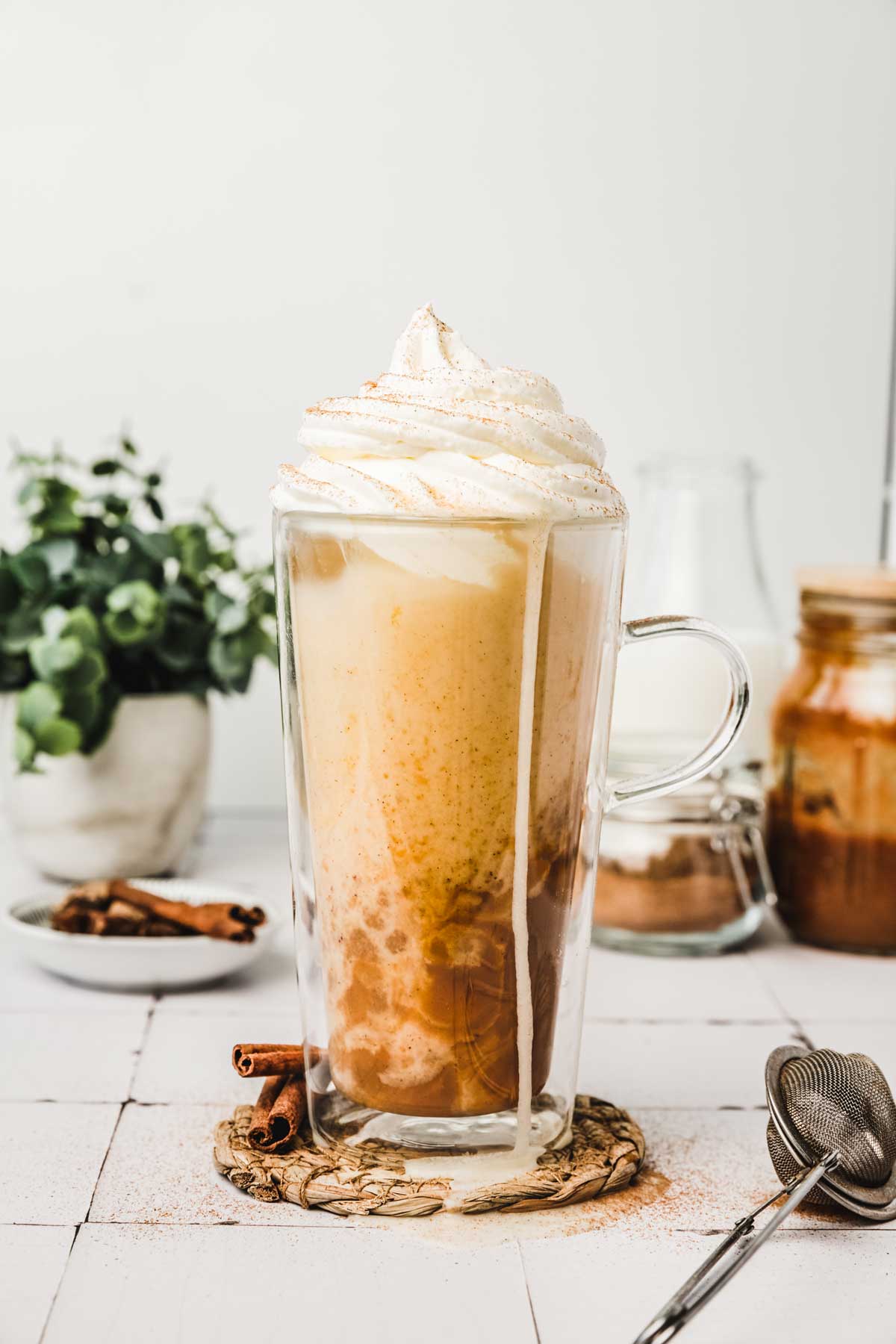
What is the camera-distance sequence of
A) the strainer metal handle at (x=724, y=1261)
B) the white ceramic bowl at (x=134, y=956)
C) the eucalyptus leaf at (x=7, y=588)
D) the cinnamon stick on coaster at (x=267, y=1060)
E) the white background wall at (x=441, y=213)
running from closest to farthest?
the strainer metal handle at (x=724, y=1261)
the cinnamon stick on coaster at (x=267, y=1060)
the white ceramic bowl at (x=134, y=956)
the eucalyptus leaf at (x=7, y=588)
the white background wall at (x=441, y=213)

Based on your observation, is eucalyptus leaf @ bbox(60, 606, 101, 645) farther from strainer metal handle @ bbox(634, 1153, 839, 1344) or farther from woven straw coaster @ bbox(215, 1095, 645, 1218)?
strainer metal handle @ bbox(634, 1153, 839, 1344)

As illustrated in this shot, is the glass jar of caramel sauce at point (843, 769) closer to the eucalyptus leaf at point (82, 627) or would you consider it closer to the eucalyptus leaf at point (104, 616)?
the eucalyptus leaf at point (104, 616)

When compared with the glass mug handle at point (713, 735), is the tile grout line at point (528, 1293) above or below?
below

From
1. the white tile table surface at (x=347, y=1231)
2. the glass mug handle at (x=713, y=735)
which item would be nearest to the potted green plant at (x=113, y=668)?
the white tile table surface at (x=347, y=1231)

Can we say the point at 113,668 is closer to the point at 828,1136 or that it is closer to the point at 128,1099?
the point at 128,1099

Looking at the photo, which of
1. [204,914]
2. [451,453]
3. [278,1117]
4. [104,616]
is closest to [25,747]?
[104,616]

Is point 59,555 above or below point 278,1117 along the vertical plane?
above

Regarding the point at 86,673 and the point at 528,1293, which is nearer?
the point at 528,1293

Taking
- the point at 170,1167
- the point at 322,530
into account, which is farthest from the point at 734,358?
the point at 170,1167
